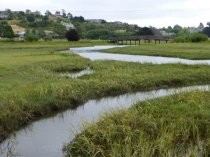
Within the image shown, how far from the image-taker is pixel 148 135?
44.6ft

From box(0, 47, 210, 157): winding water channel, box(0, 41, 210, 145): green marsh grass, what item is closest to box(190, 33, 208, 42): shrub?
box(0, 41, 210, 145): green marsh grass

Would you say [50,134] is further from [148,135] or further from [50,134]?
[148,135]

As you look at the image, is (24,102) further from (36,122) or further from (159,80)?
(159,80)

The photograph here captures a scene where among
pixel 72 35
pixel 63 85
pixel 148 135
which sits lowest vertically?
pixel 72 35

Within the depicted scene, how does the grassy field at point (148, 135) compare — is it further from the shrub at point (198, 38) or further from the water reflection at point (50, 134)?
the shrub at point (198, 38)

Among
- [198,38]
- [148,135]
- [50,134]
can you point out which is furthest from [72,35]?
[148,135]

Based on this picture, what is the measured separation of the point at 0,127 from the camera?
1644 centimetres

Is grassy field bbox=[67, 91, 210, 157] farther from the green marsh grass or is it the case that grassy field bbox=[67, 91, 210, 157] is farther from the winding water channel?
the green marsh grass

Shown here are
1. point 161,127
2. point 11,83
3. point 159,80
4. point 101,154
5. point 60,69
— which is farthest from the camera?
point 60,69

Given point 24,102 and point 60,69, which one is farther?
point 60,69

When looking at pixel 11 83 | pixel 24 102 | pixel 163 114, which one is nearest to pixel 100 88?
pixel 11 83

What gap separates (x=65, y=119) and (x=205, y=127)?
7.03 metres

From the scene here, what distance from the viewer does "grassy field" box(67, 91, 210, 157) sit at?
12.2 meters

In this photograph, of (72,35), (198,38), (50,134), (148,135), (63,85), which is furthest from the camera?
(72,35)
